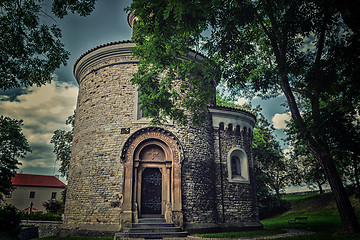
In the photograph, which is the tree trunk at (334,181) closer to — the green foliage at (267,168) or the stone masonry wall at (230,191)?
the stone masonry wall at (230,191)

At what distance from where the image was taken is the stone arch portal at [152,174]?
1116 centimetres

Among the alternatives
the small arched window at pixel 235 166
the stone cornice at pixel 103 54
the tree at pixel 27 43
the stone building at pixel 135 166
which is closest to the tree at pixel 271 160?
the small arched window at pixel 235 166

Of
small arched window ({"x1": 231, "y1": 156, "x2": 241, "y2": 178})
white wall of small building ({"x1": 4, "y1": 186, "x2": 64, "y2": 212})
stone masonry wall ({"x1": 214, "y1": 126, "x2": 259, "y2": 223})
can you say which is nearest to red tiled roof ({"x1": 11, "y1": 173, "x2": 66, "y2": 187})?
white wall of small building ({"x1": 4, "y1": 186, "x2": 64, "y2": 212})

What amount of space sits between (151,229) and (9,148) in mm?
19272

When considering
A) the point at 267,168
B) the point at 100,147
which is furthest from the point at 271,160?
the point at 100,147

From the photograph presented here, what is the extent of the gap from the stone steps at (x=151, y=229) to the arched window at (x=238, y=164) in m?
5.05

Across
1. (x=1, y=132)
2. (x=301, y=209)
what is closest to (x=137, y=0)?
(x=1, y=132)

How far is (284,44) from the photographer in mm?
8969

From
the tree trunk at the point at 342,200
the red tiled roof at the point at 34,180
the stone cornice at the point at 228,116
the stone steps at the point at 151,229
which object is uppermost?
the stone cornice at the point at 228,116

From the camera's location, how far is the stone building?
11.3 m

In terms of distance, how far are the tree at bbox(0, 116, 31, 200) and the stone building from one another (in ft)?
36.7

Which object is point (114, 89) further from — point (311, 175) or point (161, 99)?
point (311, 175)

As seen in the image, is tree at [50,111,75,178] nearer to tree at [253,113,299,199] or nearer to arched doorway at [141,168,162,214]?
arched doorway at [141,168,162,214]

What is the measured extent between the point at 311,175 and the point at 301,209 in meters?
12.3
